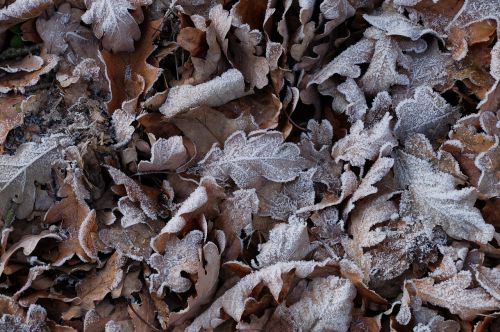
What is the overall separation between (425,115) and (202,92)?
30.0 inches

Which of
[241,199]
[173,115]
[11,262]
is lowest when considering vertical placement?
[11,262]

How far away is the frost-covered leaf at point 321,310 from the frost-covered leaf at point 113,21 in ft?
3.51

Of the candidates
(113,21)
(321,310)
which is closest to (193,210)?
(321,310)

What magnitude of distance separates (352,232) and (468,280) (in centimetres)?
38

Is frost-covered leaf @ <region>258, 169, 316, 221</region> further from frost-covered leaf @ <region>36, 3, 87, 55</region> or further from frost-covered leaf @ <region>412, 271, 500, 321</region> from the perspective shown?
frost-covered leaf @ <region>36, 3, 87, 55</region>

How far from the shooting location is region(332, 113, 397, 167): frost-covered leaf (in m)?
1.89

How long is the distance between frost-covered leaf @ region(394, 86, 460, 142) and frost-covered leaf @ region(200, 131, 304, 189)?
373 mm

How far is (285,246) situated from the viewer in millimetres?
1813

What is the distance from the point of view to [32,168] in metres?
1.92

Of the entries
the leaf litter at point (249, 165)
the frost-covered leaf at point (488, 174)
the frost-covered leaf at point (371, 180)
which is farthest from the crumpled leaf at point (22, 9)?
the frost-covered leaf at point (488, 174)

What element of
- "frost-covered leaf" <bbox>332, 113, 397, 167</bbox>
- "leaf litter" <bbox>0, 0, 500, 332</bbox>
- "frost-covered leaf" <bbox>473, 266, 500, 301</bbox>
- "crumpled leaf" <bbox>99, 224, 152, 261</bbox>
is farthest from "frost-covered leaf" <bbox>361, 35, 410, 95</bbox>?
"crumpled leaf" <bbox>99, 224, 152, 261</bbox>

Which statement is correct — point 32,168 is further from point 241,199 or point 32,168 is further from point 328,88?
point 328,88

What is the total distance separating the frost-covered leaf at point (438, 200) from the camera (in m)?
1.77

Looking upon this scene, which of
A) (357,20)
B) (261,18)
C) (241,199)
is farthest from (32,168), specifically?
(357,20)
